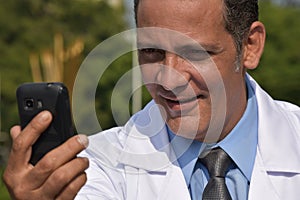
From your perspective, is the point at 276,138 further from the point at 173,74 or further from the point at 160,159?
the point at 173,74

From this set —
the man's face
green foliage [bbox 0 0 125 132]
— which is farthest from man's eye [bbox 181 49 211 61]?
green foliage [bbox 0 0 125 132]

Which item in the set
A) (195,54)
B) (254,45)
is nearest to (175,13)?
(195,54)

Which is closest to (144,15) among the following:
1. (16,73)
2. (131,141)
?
(131,141)

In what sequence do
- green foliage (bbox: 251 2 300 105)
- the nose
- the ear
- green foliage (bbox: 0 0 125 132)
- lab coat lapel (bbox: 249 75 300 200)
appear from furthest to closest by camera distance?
green foliage (bbox: 0 0 125 132) < green foliage (bbox: 251 2 300 105) < the ear < lab coat lapel (bbox: 249 75 300 200) < the nose

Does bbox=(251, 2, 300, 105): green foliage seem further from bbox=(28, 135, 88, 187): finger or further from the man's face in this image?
bbox=(28, 135, 88, 187): finger

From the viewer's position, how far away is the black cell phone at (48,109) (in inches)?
101

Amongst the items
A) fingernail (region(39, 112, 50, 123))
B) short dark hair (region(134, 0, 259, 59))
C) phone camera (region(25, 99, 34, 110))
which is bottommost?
fingernail (region(39, 112, 50, 123))

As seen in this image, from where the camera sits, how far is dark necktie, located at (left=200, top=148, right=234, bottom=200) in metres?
3.24

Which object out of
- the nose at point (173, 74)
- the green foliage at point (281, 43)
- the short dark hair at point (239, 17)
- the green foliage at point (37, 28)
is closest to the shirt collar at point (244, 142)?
the short dark hair at point (239, 17)

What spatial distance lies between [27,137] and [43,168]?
98 millimetres

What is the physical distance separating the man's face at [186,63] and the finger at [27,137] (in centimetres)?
69

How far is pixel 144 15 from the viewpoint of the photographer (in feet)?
10.6

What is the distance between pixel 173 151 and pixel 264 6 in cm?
3289

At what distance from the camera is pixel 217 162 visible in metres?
3.34
